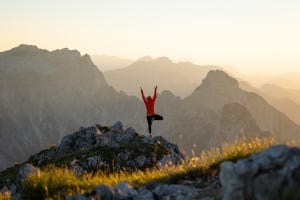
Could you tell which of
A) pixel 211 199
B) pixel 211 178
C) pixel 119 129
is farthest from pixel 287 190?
pixel 119 129

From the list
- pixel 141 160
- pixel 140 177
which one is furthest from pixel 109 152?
pixel 140 177

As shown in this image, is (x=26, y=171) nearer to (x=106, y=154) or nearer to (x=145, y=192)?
(x=145, y=192)

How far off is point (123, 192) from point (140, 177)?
Answer: 2761 millimetres

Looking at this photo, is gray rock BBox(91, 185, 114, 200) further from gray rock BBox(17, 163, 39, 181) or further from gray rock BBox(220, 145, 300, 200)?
gray rock BBox(17, 163, 39, 181)

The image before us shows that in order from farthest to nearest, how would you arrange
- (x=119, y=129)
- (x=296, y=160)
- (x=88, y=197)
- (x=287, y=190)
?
(x=119, y=129)
(x=88, y=197)
(x=296, y=160)
(x=287, y=190)

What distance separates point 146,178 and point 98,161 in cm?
2151

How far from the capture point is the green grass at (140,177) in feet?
36.0

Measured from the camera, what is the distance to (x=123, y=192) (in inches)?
384

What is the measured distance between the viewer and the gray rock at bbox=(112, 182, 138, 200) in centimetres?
945

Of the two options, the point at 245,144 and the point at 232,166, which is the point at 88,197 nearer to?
the point at 232,166

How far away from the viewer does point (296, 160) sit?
697cm

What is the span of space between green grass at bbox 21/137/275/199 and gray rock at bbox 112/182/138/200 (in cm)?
91

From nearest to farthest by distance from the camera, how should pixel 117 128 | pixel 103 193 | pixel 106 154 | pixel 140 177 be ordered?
pixel 103 193 → pixel 140 177 → pixel 106 154 → pixel 117 128

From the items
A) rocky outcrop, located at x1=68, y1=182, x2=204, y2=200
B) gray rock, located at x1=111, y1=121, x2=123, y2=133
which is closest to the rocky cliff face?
gray rock, located at x1=111, y1=121, x2=123, y2=133
